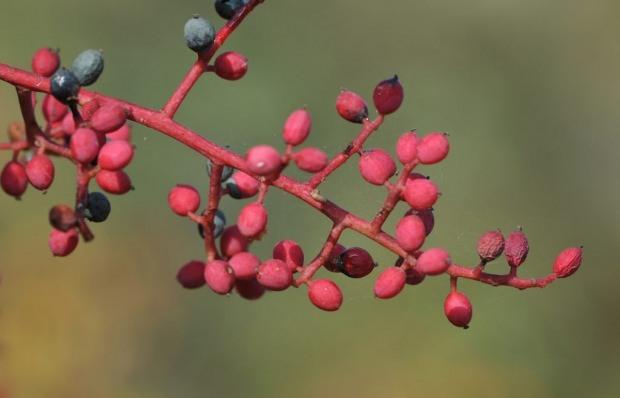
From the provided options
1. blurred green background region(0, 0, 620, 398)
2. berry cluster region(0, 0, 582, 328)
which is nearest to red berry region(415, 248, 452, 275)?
berry cluster region(0, 0, 582, 328)

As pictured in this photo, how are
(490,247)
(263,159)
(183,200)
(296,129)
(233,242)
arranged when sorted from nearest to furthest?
(263,159), (296,129), (490,247), (183,200), (233,242)

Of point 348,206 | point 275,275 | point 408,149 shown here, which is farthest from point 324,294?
point 348,206

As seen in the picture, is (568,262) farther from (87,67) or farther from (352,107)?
(87,67)

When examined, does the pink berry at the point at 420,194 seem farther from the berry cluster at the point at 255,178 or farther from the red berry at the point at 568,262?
the red berry at the point at 568,262

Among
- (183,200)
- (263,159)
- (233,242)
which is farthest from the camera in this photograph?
(233,242)

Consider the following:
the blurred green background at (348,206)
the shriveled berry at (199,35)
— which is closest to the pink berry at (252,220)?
the shriveled berry at (199,35)

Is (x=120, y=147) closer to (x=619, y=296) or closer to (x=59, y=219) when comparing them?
(x=59, y=219)

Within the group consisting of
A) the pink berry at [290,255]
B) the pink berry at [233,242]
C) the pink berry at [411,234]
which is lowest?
the pink berry at [233,242]
